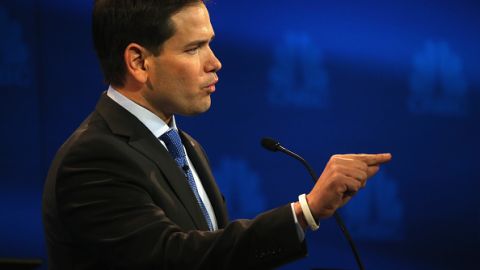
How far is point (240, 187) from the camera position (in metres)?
3.55

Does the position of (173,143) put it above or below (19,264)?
above

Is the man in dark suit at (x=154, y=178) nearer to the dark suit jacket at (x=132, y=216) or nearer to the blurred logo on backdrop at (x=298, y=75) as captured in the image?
the dark suit jacket at (x=132, y=216)

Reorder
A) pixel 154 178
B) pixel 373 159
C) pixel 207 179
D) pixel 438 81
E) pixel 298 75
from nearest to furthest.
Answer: pixel 373 159 → pixel 154 178 → pixel 207 179 → pixel 438 81 → pixel 298 75

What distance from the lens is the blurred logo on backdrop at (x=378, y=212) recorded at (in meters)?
3.43

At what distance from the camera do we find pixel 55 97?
363 cm

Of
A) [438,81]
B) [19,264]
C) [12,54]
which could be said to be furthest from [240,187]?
[19,264]

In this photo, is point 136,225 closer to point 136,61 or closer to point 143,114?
point 143,114

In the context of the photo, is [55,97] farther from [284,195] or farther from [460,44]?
[460,44]

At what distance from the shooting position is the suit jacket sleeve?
1.70 metres

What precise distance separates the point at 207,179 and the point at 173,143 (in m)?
0.16

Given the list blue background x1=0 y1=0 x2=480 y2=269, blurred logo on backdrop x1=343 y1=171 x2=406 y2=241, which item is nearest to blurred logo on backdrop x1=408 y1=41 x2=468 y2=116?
blue background x1=0 y1=0 x2=480 y2=269

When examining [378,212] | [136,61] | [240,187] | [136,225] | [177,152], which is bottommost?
[378,212]

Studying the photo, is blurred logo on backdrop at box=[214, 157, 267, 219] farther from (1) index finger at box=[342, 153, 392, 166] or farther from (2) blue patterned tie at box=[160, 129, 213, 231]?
(1) index finger at box=[342, 153, 392, 166]

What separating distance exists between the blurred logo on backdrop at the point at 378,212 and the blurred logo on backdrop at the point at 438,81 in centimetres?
36
